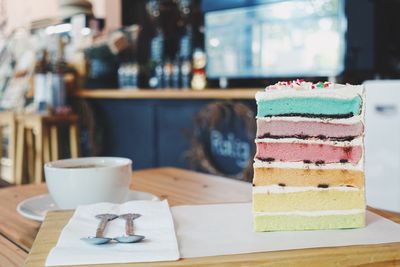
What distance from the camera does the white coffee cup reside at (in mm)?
1113

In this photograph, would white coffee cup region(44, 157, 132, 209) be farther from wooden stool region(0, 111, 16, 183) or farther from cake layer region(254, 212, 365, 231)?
wooden stool region(0, 111, 16, 183)

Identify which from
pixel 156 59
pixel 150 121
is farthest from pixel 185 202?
pixel 156 59

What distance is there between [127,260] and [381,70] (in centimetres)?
273

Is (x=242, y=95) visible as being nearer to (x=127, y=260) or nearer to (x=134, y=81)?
(x=134, y=81)

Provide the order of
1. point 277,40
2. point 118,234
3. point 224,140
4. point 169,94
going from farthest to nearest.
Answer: point 169,94, point 224,140, point 277,40, point 118,234

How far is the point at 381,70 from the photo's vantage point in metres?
3.18

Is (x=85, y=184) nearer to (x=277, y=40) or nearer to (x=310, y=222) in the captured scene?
(x=310, y=222)

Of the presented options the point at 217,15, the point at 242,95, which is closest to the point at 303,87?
the point at 242,95

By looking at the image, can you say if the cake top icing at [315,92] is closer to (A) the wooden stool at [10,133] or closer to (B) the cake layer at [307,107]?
(B) the cake layer at [307,107]

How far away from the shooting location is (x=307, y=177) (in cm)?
89

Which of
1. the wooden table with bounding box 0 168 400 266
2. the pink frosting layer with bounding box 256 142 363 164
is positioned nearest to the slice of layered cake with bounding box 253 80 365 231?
the pink frosting layer with bounding box 256 142 363 164

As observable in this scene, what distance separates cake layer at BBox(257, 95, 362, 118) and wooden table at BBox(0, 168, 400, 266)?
206mm

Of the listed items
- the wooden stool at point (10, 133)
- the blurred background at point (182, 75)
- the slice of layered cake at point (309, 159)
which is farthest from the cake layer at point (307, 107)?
the wooden stool at point (10, 133)

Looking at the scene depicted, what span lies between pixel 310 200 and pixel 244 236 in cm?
12
